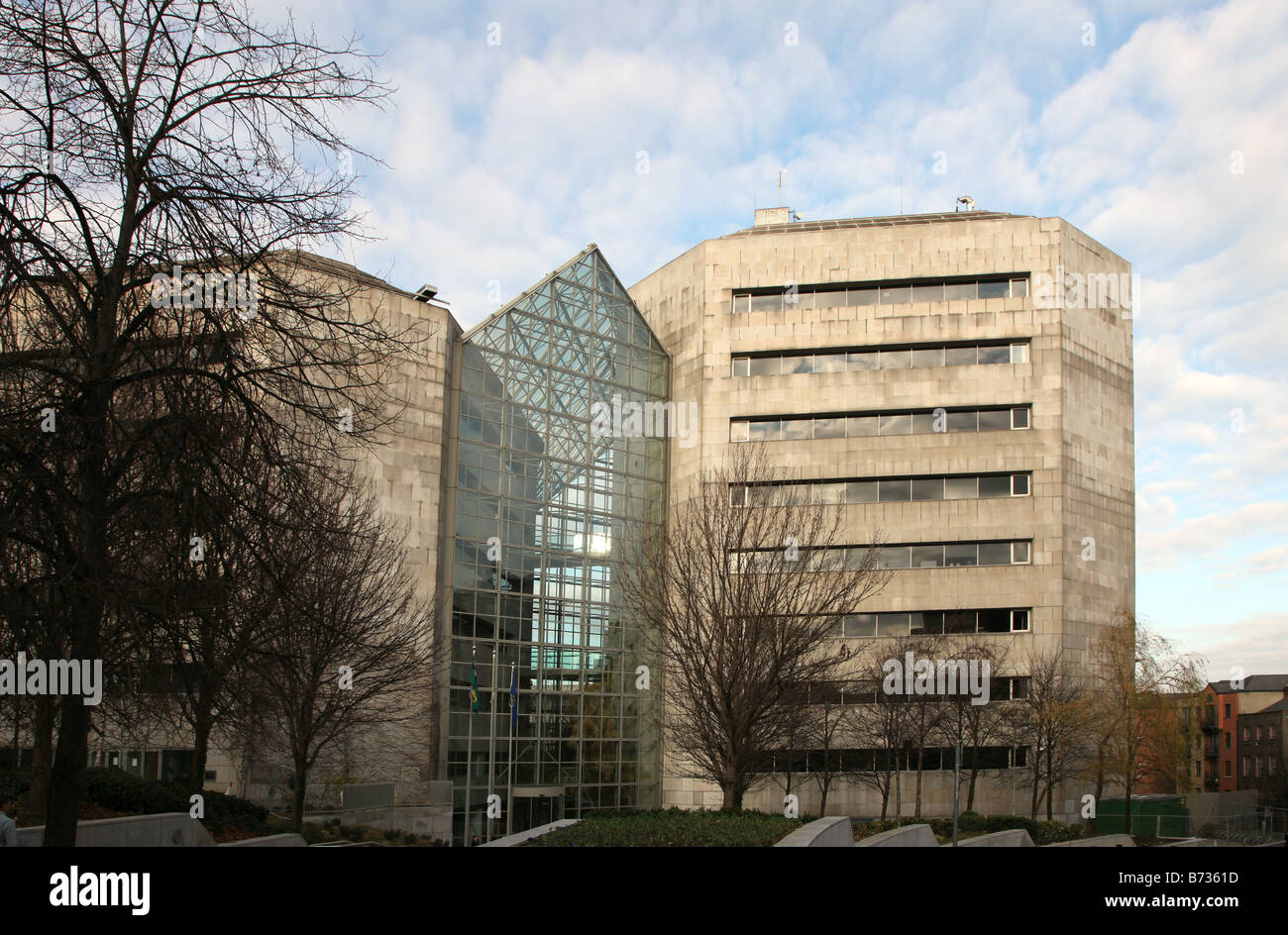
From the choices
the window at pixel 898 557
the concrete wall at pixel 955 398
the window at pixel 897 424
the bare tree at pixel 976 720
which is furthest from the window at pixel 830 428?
the bare tree at pixel 976 720

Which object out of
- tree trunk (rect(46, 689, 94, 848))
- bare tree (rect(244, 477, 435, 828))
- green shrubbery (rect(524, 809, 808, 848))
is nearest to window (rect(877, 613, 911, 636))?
bare tree (rect(244, 477, 435, 828))

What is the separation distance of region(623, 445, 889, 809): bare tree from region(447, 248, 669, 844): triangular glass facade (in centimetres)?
1647

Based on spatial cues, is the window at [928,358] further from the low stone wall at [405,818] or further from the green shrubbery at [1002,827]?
the low stone wall at [405,818]

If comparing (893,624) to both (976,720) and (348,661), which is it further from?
(348,661)

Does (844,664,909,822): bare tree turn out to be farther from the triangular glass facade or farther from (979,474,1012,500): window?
(979,474,1012,500): window

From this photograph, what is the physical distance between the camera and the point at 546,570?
1893 inches

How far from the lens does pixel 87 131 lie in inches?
442

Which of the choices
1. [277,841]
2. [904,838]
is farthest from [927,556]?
[277,841]

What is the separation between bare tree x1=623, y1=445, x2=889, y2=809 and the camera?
84.8ft

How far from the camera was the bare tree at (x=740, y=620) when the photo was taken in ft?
84.8

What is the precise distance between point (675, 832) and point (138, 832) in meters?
9.22

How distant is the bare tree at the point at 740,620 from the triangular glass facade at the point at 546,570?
16.5 meters

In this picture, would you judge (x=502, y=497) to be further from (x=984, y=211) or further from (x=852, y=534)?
(x=984, y=211)
